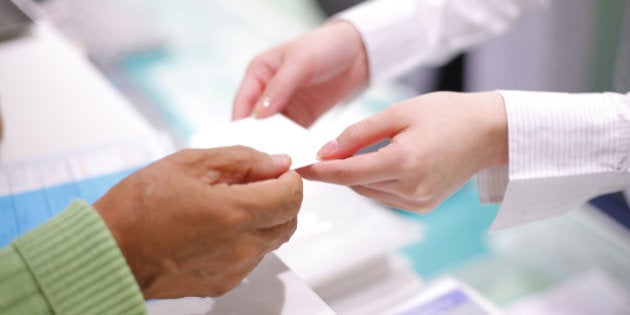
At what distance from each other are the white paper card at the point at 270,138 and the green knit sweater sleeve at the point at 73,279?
0.81 feet

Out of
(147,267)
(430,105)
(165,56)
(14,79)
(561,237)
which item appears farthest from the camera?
(165,56)

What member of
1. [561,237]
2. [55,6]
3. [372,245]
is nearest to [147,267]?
[372,245]

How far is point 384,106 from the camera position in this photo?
1343mm

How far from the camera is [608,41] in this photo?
186 centimetres

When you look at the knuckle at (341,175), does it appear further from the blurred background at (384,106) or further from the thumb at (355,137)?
the blurred background at (384,106)

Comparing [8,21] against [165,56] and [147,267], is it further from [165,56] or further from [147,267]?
[147,267]

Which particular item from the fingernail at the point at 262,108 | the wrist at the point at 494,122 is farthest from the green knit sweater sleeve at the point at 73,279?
the wrist at the point at 494,122

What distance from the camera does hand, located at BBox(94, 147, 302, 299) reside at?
0.57 metres

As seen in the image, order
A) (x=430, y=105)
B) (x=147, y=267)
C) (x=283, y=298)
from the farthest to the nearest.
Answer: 1. (x=430, y=105)
2. (x=283, y=298)
3. (x=147, y=267)

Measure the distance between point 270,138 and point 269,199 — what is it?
9.5 inches

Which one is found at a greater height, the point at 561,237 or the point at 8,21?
the point at 8,21

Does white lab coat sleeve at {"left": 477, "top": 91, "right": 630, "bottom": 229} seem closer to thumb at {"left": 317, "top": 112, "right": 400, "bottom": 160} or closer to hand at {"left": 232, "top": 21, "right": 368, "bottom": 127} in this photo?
thumb at {"left": 317, "top": 112, "right": 400, "bottom": 160}

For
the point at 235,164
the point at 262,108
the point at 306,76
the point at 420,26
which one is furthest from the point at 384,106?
the point at 235,164

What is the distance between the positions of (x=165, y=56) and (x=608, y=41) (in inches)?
51.7
